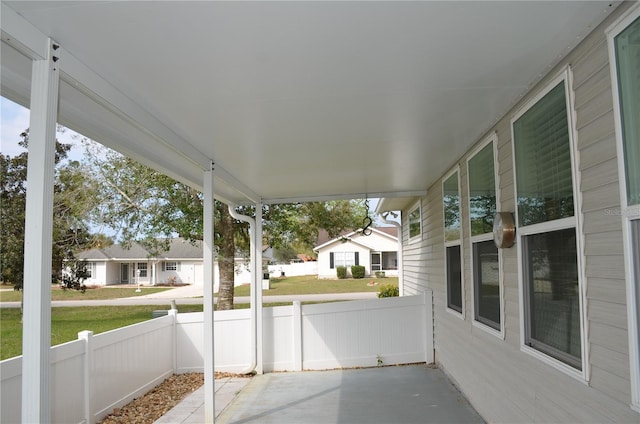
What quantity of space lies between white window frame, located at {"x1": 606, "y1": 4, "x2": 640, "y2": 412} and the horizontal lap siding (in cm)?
4

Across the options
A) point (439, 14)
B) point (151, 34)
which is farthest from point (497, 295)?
point (151, 34)

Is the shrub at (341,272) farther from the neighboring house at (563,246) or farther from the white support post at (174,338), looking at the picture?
the neighboring house at (563,246)

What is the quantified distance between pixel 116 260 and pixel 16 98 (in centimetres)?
2950

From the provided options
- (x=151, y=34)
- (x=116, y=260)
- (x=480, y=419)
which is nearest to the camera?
(x=151, y=34)

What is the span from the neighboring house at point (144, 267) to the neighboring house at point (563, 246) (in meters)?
26.1

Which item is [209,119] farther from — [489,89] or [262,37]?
[489,89]

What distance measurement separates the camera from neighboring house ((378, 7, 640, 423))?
2.05 meters

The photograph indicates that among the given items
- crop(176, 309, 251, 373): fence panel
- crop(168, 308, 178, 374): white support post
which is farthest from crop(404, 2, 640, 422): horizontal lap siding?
crop(168, 308, 178, 374): white support post

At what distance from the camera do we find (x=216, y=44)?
231 centimetres

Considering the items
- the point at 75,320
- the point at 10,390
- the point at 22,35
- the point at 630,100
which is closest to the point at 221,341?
the point at 10,390

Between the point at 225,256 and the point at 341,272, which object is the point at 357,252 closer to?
the point at 341,272

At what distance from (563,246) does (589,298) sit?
17.3 inches

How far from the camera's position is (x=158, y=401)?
18.8ft

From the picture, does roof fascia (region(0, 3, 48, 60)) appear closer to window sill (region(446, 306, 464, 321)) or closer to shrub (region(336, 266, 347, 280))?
window sill (region(446, 306, 464, 321))
